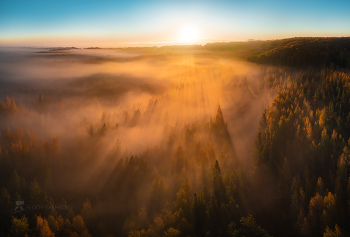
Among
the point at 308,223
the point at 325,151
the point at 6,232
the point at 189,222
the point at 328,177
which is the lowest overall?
the point at 6,232

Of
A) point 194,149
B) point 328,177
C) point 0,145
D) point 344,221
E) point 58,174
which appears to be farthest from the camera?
point 0,145

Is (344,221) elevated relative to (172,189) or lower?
elevated

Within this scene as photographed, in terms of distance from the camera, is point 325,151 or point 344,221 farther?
point 325,151

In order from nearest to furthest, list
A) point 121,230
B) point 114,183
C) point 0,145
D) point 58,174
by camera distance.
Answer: point 121,230 < point 114,183 < point 58,174 < point 0,145

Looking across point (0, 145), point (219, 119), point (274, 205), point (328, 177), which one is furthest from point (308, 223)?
point (0, 145)

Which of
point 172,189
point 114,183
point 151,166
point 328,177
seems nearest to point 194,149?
point 151,166

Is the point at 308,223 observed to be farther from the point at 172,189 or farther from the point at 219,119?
the point at 219,119

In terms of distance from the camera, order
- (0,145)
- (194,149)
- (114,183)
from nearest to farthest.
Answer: (114,183) → (194,149) → (0,145)

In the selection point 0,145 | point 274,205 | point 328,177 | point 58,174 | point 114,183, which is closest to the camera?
point 328,177

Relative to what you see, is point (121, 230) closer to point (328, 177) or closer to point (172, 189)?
point (172, 189)
